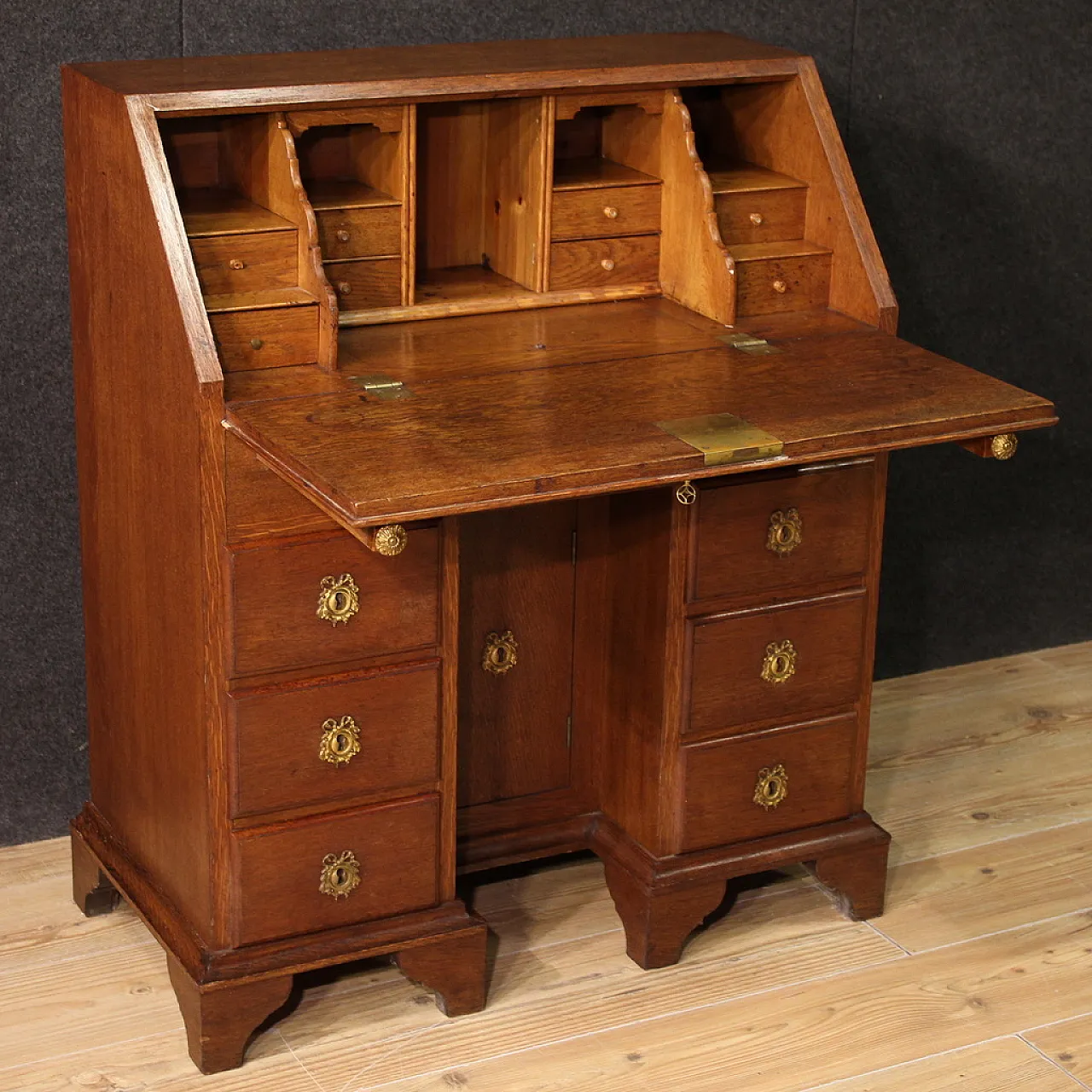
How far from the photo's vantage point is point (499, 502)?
6.37 feet

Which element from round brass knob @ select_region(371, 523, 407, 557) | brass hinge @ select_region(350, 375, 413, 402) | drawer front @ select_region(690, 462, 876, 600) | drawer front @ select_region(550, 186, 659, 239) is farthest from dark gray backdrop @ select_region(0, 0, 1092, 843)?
round brass knob @ select_region(371, 523, 407, 557)

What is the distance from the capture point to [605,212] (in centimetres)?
257

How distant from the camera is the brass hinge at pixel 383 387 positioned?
221 cm

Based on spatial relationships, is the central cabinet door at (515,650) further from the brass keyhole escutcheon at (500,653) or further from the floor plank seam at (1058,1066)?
the floor plank seam at (1058,1066)

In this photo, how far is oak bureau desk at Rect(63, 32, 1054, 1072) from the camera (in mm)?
2176

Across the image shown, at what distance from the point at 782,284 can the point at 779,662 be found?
509mm

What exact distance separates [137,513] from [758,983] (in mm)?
1029

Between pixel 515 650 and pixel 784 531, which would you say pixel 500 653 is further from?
pixel 784 531

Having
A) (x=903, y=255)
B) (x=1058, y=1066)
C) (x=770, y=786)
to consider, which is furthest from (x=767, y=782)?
(x=903, y=255)

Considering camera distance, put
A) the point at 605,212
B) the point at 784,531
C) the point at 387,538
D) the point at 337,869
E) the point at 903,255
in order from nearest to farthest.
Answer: the point at 387,538 < the point at 337,869 < the point at 784,531 < the point at 605,212 < the point at 903,255

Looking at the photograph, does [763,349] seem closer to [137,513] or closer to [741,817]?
[741,817]

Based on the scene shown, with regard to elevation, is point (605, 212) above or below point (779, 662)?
above

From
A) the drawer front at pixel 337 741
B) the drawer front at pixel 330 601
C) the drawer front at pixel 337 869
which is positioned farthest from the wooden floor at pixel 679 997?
the drawer front at pixel 330 601

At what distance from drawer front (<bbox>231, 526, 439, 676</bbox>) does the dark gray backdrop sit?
26.1 inches
